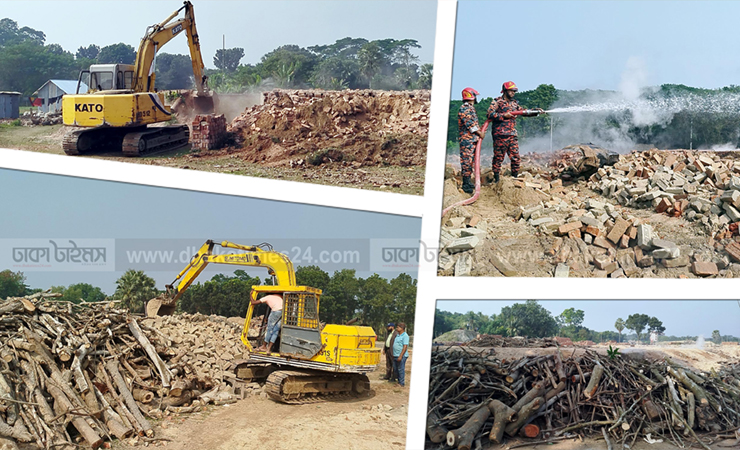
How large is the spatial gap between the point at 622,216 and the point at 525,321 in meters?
1.52

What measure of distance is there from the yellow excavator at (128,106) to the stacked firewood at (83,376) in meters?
2.44

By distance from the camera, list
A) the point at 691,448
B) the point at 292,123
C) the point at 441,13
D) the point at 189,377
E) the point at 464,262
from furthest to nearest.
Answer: the point at 292,123 → the point at 189,377 → the point at 691,448 → the point at 464,262 → the point at 441,13

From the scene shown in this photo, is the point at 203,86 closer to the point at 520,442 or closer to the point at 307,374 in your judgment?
the point at 307,374

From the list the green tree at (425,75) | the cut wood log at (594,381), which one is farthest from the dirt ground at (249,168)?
the cut wood log at (594,381)

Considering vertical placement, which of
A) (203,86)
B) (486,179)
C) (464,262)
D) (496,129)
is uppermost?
(203,86)

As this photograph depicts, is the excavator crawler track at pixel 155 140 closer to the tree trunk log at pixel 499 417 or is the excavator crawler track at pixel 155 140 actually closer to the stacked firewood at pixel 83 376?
the stacked firewood at pixel 83 376

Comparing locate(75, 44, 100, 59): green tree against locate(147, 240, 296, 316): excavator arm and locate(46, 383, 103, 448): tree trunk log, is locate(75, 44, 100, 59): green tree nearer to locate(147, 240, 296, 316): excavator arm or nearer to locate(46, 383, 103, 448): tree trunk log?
locate(147, 240, 296, 316): excavator arm

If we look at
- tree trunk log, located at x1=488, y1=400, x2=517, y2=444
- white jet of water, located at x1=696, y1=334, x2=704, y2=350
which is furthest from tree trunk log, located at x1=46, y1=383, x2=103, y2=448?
white jet of water, located at x1=696, y1=334, x2=704, y2=350

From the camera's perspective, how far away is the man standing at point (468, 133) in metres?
5.88

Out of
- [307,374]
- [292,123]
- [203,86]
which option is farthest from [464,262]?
[203,86]

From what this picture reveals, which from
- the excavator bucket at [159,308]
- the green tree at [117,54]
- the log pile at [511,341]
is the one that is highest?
the green tree at [117,54]

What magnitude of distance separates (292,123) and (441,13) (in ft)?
13.2

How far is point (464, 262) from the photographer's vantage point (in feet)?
17.8

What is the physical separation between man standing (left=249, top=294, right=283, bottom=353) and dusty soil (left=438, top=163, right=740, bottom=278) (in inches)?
96.7
